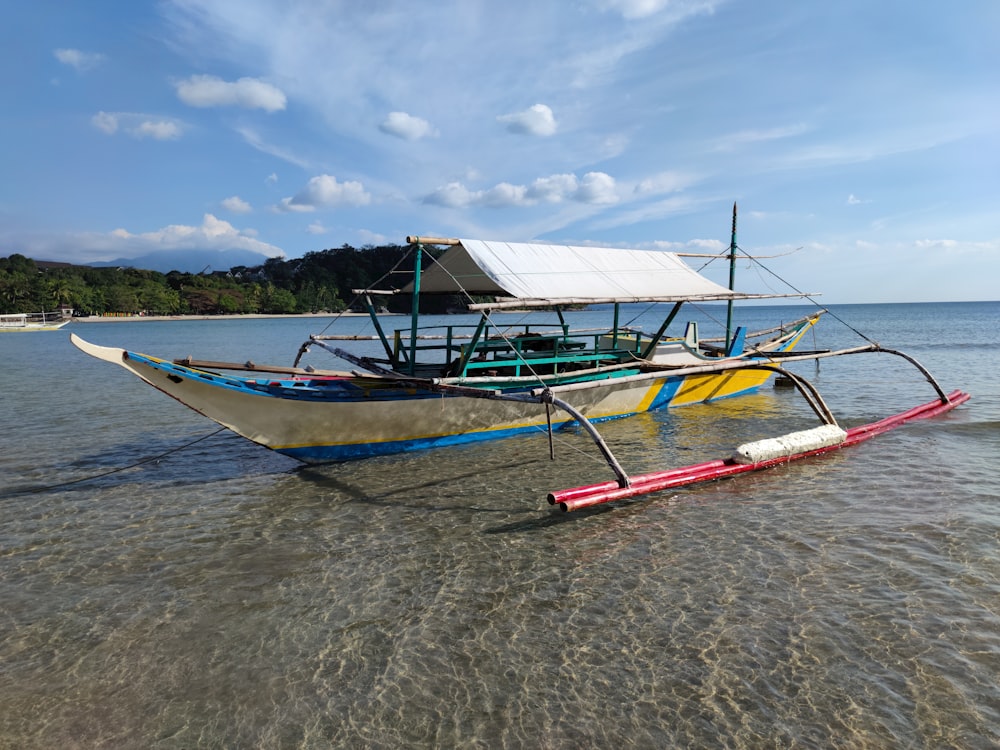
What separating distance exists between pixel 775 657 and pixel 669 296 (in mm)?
9008

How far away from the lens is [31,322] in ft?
275

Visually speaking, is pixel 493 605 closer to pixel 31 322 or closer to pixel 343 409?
pixel 343 409

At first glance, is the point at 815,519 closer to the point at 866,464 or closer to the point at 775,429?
the point at 866,464

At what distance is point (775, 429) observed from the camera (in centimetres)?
1471

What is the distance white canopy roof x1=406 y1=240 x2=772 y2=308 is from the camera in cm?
1108

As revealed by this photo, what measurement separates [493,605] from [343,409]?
580 centimetres

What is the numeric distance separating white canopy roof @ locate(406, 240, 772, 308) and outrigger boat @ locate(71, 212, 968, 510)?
40mm

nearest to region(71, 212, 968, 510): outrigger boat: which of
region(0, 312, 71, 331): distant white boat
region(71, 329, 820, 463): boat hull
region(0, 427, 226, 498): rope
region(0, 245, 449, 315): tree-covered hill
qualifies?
region(71, 329, 820, 463): boat hull

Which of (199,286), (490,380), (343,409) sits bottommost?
(343,409)

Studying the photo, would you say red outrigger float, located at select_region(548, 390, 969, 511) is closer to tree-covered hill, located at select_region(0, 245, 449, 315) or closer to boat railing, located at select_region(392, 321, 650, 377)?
boat railing, located at select_region(392, 321, 650, 377)

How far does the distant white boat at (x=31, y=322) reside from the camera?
69188 millimetres

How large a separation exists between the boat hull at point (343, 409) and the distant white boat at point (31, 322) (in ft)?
256

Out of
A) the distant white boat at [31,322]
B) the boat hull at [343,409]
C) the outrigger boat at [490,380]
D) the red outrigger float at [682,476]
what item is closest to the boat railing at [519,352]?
the outrigger boat at [490,380]

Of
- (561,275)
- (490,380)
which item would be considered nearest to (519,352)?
(490,380)
